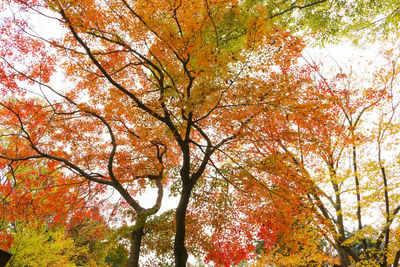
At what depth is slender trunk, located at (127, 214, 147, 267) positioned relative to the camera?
700 cm

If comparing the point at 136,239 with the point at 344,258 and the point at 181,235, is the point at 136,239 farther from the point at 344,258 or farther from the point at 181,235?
the point at 344,258

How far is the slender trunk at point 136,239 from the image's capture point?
7.00 meters

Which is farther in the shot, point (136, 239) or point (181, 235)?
point (136, 239)

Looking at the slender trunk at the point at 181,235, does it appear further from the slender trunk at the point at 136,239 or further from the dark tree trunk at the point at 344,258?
the dark tree trunk at the point at 344,258

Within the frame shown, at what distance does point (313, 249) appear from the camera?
10.0 metres

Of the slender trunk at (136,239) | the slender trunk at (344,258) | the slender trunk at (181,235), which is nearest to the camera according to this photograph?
the slender trunk at (181,235)

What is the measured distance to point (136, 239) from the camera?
7.36 meters

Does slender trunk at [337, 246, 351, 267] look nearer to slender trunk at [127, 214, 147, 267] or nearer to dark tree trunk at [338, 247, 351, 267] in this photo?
dark tree trunk at [338, 247, 351, 267]

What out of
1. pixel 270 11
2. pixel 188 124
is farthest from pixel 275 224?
pixel 270 11

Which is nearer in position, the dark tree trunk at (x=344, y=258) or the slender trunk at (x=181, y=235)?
the slender trunk at (x=181, y=235)

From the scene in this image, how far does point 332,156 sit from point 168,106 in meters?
6.87

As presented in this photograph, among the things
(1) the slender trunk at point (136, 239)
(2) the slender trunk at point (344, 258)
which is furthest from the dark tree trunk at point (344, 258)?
(1) the slender trunk at point (136, 239)

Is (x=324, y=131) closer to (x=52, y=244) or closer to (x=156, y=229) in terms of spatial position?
(x=156, y=229)

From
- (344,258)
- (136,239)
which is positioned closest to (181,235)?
(136,239)
